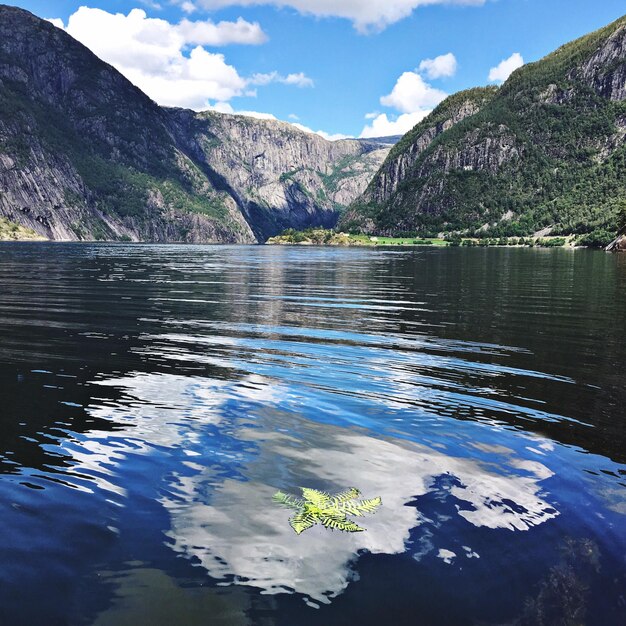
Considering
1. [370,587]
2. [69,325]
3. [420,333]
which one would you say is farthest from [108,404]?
[420,333]

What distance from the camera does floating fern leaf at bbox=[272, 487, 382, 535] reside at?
25.3ft

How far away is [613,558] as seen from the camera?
7129 mm

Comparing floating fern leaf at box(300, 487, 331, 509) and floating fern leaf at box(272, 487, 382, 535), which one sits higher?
floating fern leaf at box(300, 487, 331, 509)

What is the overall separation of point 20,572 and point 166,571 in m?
1.83

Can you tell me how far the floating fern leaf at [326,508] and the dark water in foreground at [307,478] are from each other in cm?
19

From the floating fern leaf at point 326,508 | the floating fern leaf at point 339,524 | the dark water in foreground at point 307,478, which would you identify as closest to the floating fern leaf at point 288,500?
the floating fern leaf at point 326,508

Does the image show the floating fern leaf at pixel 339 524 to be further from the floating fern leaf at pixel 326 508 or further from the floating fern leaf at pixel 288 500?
the floating fern leaf at pixel 288 500

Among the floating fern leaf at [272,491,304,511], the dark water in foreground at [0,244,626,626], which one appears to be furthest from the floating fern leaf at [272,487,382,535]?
the dark water in foreground at [0,244,626,626]

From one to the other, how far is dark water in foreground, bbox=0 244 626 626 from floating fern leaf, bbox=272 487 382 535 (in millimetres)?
193

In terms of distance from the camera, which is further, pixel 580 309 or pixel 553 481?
pixel 580 309

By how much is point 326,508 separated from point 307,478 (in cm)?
135

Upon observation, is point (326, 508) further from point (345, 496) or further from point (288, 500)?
point (288, 500)

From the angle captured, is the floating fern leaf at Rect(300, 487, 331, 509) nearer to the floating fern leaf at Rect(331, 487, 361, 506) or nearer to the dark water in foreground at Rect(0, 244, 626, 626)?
the floating fern leaf at Rect(331, 487, 361, 506)

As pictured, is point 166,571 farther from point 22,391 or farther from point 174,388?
point 22,391
